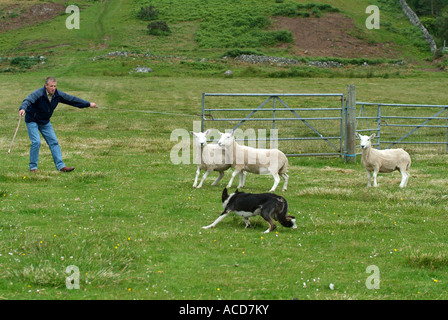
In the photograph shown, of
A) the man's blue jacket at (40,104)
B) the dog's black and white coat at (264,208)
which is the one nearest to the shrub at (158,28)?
the man's blue jacket at (40,104)

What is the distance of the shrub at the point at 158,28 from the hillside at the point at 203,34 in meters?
0.66

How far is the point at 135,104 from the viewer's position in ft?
104

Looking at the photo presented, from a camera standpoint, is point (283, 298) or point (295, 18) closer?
point (283, 298)

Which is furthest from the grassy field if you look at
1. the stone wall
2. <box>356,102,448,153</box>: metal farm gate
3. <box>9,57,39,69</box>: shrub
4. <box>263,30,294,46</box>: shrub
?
the stone wall

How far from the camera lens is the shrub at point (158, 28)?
67000 mm

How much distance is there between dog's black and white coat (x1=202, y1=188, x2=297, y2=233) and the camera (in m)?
8.68

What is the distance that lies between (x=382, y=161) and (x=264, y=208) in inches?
235

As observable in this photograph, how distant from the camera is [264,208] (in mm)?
8703

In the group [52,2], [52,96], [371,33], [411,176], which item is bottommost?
[411,176]

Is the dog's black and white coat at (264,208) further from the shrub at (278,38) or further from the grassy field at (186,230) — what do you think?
the shrub at (278,38)

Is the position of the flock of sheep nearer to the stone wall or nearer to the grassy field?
the grassy field
